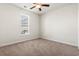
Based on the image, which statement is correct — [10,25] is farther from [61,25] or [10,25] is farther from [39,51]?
[61,25]

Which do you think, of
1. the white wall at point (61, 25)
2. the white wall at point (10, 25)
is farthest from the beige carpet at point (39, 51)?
the white wall at point (61, 25)

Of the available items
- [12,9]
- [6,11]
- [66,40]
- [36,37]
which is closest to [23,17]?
[12,9]

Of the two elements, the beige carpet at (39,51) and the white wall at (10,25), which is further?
the white wall at (10,25)

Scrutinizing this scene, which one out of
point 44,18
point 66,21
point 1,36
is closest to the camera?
point 1,36

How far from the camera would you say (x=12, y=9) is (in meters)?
3.72

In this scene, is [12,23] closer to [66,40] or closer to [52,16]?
[52,16]

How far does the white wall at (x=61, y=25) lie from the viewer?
11.1 feet

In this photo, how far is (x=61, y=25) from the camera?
390 cm

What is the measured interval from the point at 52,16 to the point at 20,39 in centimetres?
212

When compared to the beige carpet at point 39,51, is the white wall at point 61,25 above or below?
above

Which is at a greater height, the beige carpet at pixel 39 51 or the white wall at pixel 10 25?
the white wall at pixel 10 25

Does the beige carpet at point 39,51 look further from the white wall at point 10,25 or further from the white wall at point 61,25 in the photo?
the white wall at point 61,25

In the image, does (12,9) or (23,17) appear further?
(23,17)

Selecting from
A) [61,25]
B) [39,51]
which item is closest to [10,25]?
[39,51]
